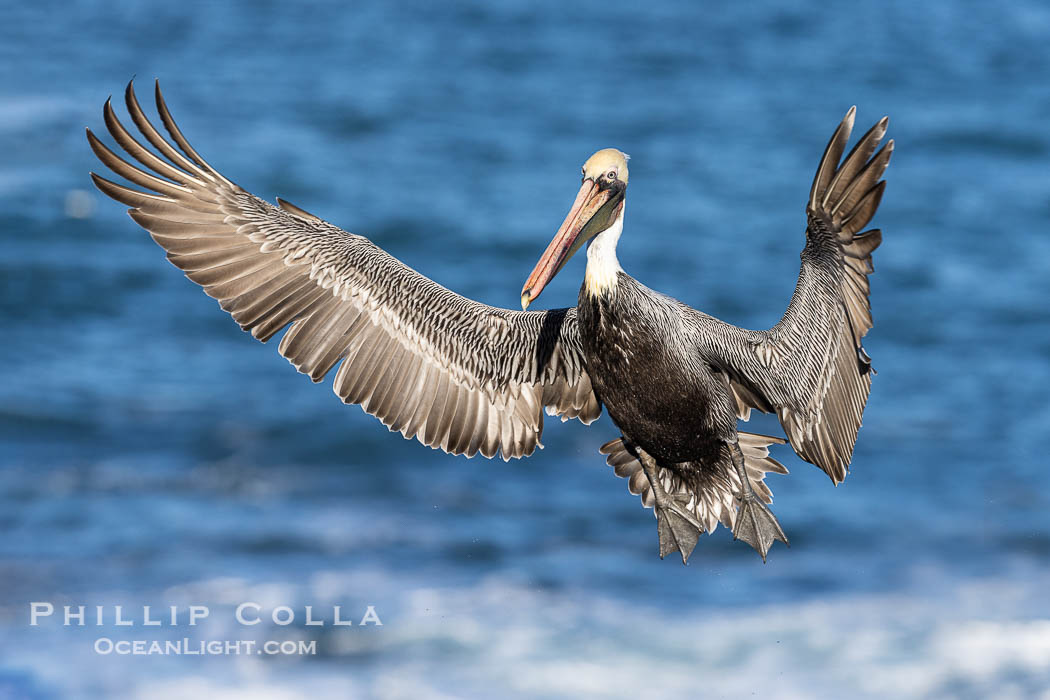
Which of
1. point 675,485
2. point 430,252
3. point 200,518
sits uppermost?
point 430,252

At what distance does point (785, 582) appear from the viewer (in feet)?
47.2

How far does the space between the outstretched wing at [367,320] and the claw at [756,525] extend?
105 centimetres

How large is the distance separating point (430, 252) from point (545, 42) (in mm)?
10143

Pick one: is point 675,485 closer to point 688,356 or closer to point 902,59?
point 688,356

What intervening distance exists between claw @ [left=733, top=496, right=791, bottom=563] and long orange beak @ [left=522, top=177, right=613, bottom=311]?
190 centimetres

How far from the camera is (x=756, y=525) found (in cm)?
820

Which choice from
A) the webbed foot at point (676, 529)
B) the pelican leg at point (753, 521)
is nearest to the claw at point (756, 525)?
the pelican leg at point (753, 521)

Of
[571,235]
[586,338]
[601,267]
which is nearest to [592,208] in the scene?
[571,235]

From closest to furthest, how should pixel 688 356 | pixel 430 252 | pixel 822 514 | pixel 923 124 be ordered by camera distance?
pixel 688 356, pixel 822 514, pixel 430 252, pixel 923 124

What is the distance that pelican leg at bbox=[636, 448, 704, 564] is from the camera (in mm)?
8250

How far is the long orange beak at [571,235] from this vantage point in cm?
730

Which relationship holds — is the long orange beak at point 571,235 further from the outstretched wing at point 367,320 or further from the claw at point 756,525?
the claw at point 756,525

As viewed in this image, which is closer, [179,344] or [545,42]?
[179,344]

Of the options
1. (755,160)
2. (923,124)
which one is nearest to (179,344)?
(755,160)
